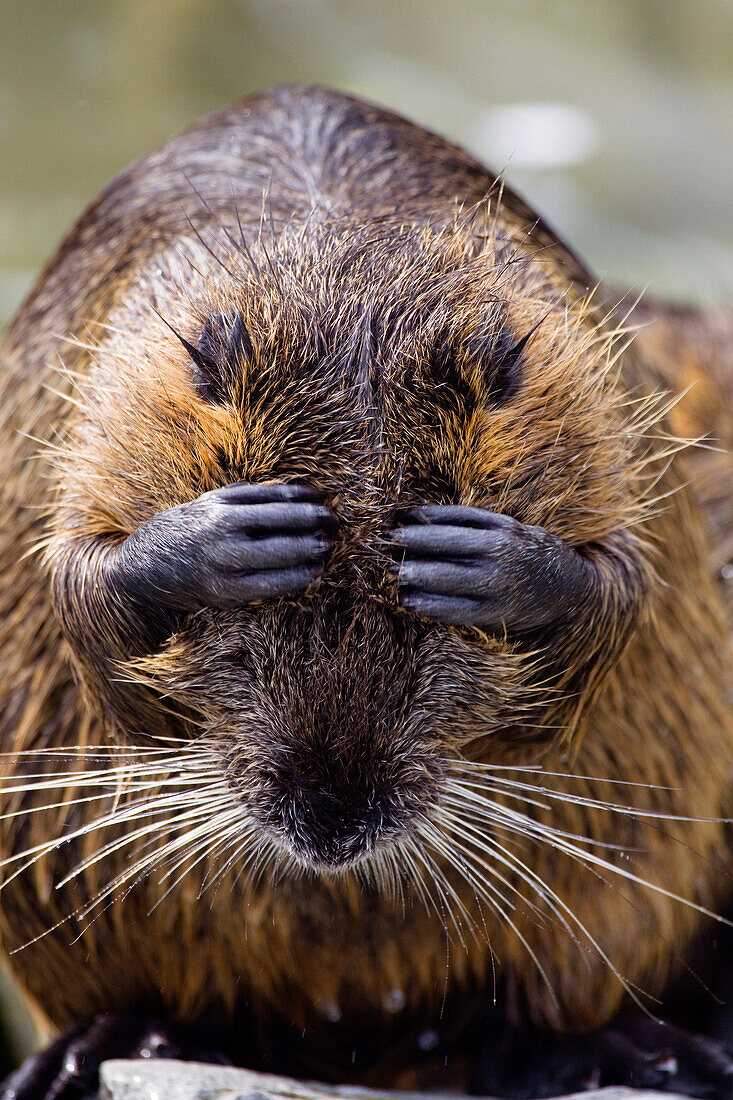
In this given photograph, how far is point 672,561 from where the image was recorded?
3.12m

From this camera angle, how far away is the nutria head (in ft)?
7.16

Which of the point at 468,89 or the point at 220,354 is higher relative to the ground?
the point at 468,89

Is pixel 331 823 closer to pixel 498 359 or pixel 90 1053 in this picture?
pixel 498 359

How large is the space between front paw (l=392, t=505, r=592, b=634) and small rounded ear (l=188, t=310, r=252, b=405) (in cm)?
37

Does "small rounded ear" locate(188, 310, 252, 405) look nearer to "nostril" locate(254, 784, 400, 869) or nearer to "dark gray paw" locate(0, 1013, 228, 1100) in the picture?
"nostril" locate(254, 784, 400, 869)

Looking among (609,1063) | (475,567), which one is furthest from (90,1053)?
(475,567)

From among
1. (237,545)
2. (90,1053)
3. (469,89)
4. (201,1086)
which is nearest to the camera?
(237,545)

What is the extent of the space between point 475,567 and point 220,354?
0.54 meters

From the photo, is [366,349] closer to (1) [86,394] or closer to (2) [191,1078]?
(1) [86,394]

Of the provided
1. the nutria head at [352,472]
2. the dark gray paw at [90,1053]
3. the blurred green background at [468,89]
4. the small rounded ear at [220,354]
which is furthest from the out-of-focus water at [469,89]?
the small rounded ear at [220,354]

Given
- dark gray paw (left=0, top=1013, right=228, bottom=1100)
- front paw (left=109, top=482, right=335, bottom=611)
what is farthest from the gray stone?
front paw (left=109, top=482, right=335, bottom=611)

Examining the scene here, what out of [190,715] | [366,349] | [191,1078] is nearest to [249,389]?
[366,349]

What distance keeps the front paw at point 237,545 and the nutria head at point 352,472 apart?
46 millimetres

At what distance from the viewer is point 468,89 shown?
26.3 feet
